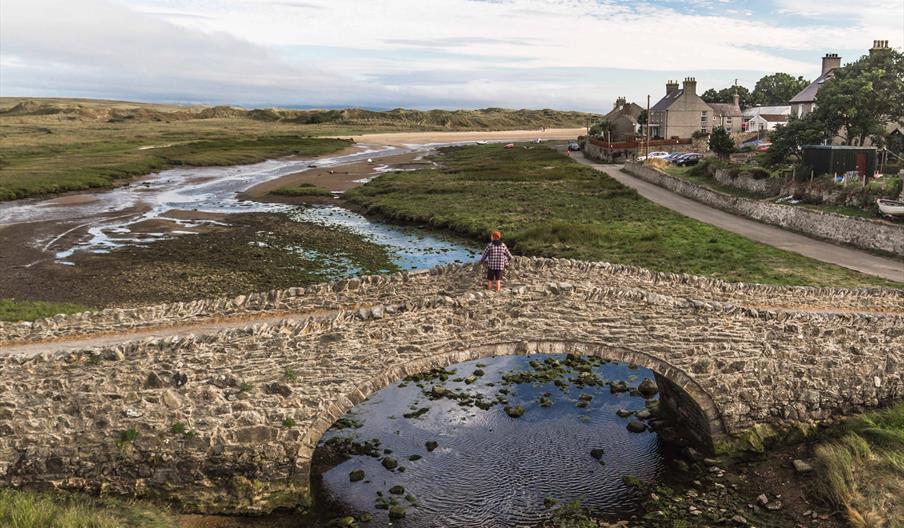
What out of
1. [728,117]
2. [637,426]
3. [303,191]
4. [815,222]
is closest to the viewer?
[637,426]

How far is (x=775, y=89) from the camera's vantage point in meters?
121

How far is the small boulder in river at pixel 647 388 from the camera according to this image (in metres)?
21.3

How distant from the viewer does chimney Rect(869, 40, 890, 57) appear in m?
52.1

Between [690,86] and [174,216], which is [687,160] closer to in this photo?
[690,86]

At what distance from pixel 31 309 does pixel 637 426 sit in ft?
80.7

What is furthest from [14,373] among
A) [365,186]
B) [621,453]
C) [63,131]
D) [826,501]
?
[63,131]

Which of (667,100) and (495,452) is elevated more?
(667,100)

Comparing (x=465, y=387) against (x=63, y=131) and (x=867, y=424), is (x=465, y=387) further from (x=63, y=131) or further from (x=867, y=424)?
(x=63, y=131)

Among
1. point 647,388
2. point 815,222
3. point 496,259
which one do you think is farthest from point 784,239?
point 496,259

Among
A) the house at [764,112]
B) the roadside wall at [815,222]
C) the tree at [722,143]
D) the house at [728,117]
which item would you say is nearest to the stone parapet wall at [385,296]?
the roadside wall at [815,222]

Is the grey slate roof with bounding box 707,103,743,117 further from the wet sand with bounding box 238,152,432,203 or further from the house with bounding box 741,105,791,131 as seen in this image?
the wet sand with bounding box 238,152,432,203

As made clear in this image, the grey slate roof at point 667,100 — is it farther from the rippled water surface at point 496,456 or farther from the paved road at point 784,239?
the rippled water surface at point 496,456

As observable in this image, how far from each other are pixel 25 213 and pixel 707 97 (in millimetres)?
114364

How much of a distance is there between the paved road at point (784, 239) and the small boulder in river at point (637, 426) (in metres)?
18.0
